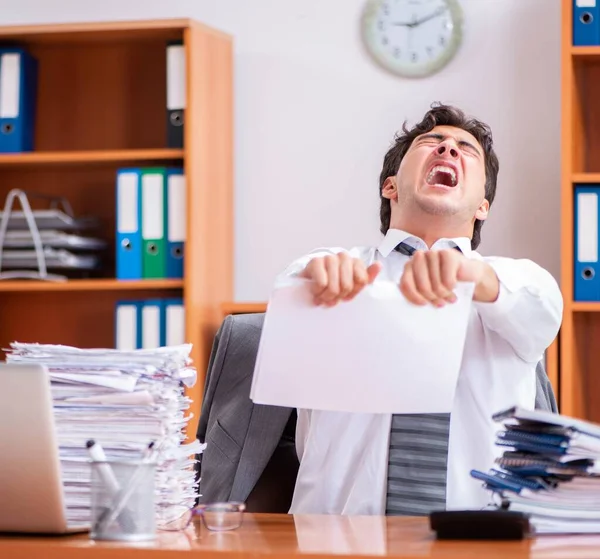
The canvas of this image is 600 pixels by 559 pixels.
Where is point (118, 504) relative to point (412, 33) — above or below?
below

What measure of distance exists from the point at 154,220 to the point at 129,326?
0.34m

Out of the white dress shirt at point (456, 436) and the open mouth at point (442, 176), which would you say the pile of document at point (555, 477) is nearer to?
A: the white dress shirt at point (456, 436)

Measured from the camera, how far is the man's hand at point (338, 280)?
4.11ft

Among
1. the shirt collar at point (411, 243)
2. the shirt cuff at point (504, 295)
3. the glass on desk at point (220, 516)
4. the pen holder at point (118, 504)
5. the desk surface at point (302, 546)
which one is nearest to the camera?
the desk surface at point (302, 546)

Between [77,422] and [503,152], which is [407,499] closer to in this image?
[77,422]

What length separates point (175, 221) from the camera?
3.27 m

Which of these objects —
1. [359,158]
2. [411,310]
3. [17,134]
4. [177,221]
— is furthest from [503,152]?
[411,310]

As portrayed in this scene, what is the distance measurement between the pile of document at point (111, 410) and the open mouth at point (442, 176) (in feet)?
3.14

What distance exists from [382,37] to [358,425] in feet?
6.44

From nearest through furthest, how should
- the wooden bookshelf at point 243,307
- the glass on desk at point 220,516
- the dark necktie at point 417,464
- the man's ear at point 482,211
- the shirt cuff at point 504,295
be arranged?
the glass on desk at point 220,516, the shirt cuff at point 504,295, the dark necktie at point 417,464, the man's ear at point 482,211, the wooden bookshelf at point 243,307

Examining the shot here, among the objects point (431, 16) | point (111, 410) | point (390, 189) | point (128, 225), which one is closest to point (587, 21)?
point (431, 16)

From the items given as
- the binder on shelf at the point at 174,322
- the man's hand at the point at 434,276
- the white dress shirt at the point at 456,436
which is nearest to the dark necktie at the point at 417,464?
the white dress shirt at the point at 456,436

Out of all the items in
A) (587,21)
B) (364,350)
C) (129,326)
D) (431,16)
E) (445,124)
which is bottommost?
(129,326)

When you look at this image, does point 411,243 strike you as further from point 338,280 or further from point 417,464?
point 338,280
